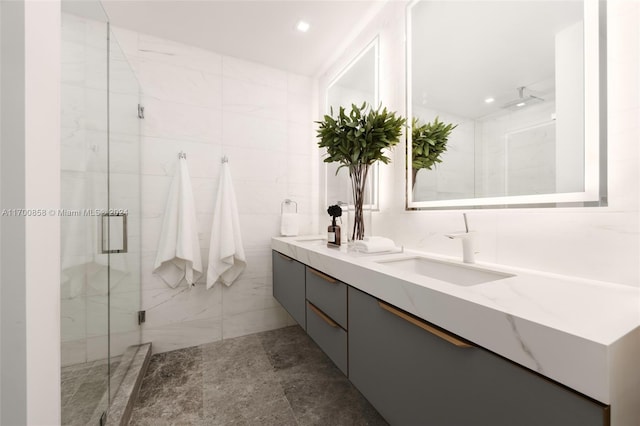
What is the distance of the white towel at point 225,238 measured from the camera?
188cm

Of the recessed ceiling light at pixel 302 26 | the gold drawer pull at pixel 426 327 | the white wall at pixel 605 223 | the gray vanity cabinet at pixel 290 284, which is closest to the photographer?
the gold drawer pull at pixel 426 327

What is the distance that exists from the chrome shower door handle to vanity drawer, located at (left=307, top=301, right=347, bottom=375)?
3.49 ft

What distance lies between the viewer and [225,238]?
1.88 metres

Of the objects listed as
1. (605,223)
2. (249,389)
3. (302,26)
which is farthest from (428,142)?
(249,389)

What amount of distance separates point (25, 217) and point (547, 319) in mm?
987

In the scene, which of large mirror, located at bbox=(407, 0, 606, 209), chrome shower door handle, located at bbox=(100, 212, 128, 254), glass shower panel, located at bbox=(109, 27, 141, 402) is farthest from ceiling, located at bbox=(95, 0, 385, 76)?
chrome shower door handle, located at bbox=(100, 212, 128, 254)

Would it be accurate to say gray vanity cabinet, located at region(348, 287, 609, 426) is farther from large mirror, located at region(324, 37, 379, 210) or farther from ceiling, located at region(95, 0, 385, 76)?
ceiling, located at region(95, 0, 385, 76)

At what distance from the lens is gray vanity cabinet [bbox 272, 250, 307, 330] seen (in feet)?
4.94

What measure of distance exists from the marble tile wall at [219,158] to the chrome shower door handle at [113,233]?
0.37 m

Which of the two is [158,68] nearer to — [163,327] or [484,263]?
[163,327]

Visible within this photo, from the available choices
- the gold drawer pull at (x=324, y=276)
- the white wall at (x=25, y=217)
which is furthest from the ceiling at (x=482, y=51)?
the white wall at (x=25, y=217)

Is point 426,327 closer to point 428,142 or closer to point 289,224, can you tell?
point 428,142

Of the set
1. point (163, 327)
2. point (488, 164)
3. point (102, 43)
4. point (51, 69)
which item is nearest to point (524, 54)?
point (488, 164)

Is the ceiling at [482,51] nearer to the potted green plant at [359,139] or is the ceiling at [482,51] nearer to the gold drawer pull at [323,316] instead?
the potted green plant at [359,139]
